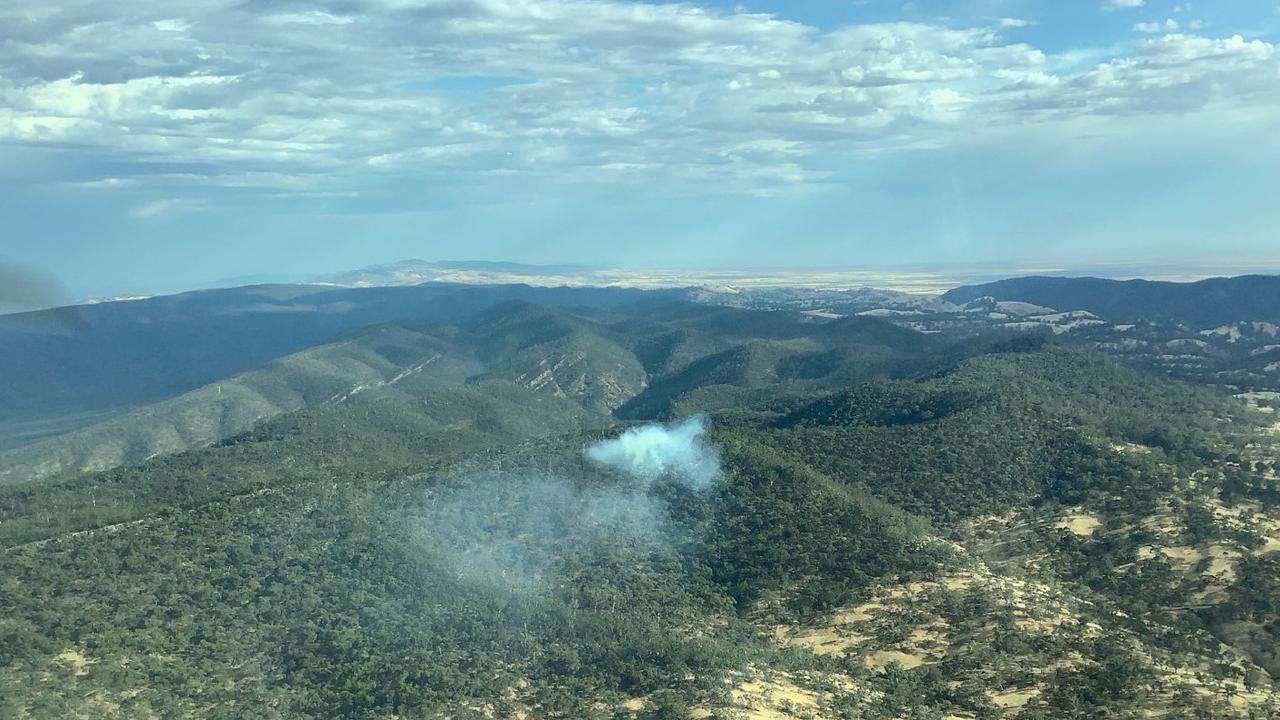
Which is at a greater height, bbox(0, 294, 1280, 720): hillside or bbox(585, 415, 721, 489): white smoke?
bbox(585, 415, 721, 489): white smoke

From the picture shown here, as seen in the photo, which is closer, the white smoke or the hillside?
the hillside

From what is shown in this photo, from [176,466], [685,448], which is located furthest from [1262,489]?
[176,466]

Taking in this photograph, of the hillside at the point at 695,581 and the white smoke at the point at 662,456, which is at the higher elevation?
the white smoke at the point at 662,456

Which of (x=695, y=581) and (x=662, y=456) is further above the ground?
(x=662, y=456)

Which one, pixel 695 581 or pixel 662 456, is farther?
pixel 662 456
